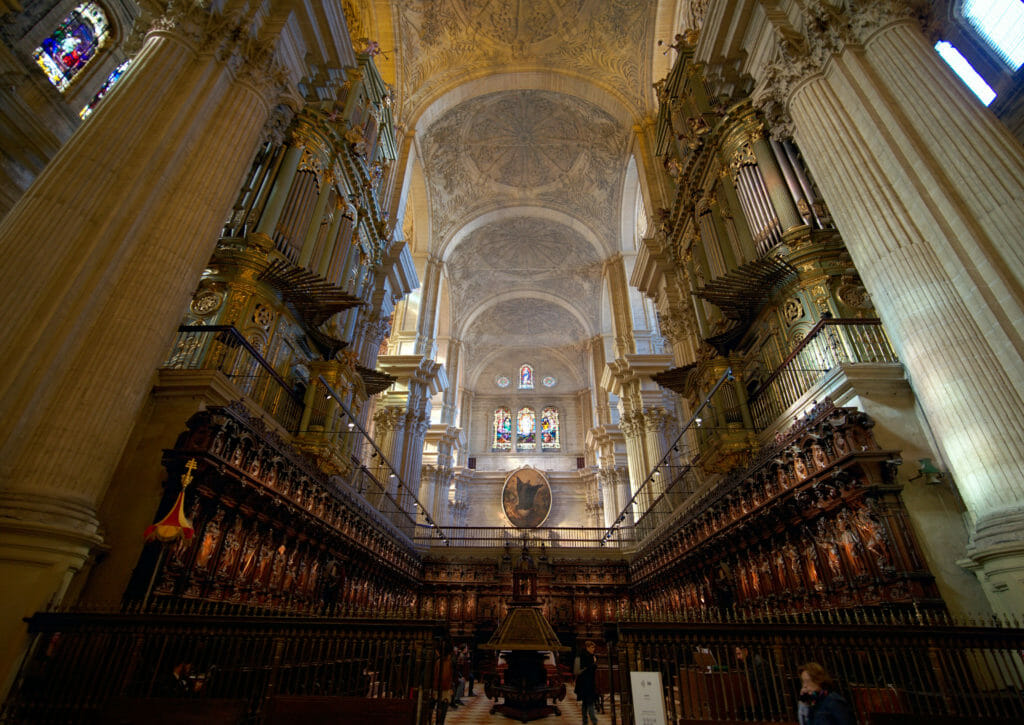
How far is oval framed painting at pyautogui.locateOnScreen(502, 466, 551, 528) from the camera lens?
27.9 m

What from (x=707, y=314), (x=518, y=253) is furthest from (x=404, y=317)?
(x=707, y=314)

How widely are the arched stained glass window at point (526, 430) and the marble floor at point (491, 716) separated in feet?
78.0

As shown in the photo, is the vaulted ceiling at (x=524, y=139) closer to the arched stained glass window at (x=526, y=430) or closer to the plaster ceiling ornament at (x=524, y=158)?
the plaster ceiling ornament at (x=524, y=158)

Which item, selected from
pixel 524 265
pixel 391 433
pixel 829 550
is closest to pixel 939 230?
pixel 829 550

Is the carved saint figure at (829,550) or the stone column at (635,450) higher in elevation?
the stone column at (635,450)

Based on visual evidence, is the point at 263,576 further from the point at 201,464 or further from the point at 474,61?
the point at 474,61

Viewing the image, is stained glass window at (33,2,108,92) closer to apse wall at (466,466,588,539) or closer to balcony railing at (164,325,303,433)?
balcony railing at (164,325,303,433)

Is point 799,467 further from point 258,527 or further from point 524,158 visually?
point 524,158

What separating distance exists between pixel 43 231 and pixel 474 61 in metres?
18.9

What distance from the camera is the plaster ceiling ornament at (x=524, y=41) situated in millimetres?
18438

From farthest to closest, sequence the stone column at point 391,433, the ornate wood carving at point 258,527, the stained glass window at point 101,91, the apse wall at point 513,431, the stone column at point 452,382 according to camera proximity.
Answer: the apse wall at point 513,431 → the stone column at point 452,382 → the stone column at point 391,433 → the stained glass window at point 101,91 → the ornate wood carving at point 258,527

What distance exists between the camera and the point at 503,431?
32.8 meters

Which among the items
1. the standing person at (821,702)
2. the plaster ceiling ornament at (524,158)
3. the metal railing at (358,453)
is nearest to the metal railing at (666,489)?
the metal railing at (358,453)

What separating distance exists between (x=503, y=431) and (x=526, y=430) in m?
1.51
